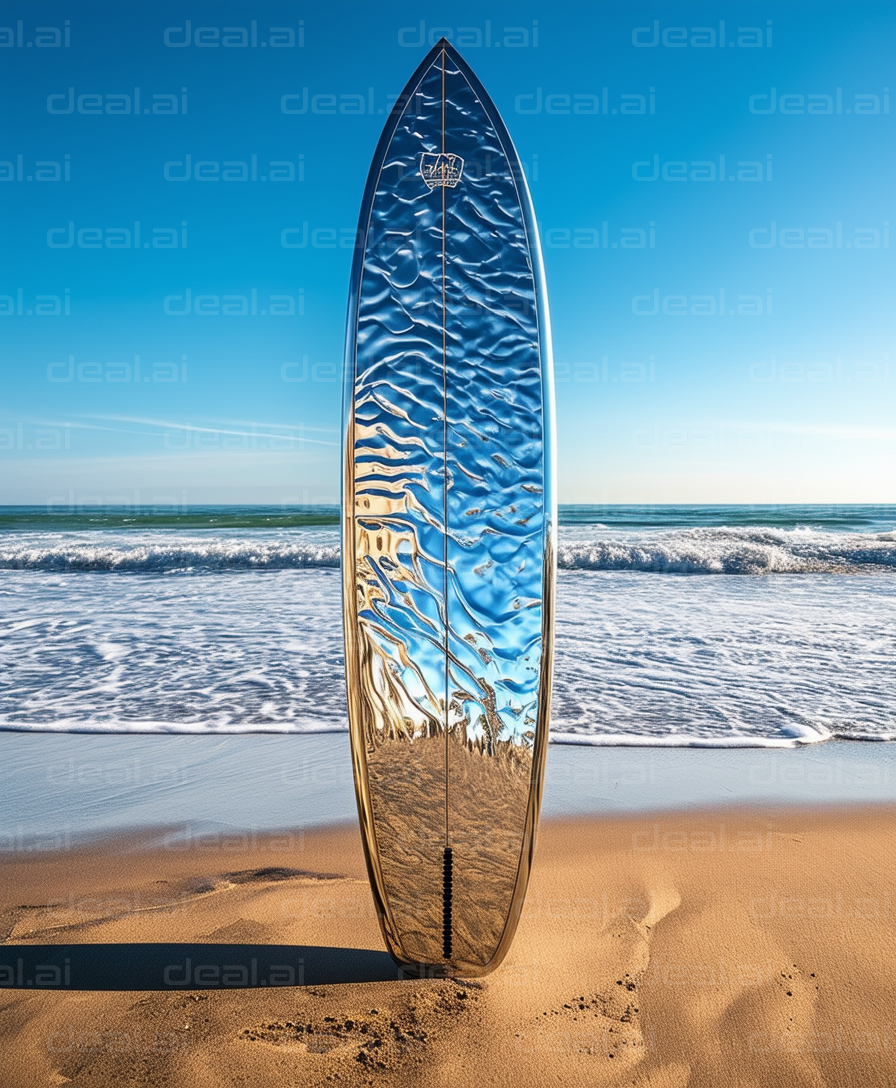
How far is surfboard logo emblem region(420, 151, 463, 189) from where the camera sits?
5.53 feet

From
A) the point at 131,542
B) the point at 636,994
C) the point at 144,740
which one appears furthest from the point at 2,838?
the point at 131,542

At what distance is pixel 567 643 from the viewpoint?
5.25 meters

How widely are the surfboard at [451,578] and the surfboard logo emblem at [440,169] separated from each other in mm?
133

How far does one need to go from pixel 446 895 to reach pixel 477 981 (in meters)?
0.20

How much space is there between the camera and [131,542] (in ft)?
49.4

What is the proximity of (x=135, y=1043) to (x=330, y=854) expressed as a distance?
2.78 ft

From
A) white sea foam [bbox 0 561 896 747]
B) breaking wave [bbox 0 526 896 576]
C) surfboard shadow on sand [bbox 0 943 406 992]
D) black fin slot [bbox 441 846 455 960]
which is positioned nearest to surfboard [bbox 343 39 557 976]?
black fin slot [bbox 441 846 455 960]

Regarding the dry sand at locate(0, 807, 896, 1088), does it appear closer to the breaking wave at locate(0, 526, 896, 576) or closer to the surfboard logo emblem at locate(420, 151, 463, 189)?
the surfboard logo emblem at locate(420, 151, 463, 189)

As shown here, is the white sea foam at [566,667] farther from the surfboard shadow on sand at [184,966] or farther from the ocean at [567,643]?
the surfboard shadow on sand at [184,966]

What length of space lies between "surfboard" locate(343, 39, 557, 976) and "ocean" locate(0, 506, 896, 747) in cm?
172

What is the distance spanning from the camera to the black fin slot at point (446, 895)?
1603mm

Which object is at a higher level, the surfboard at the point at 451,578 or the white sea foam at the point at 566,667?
the surfboard at the point at 451,578

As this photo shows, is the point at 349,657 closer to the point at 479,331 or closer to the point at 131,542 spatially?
the point at 479,331

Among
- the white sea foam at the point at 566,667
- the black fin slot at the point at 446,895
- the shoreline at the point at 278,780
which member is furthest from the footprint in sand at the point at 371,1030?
the white sea foam at the point at 566,667
